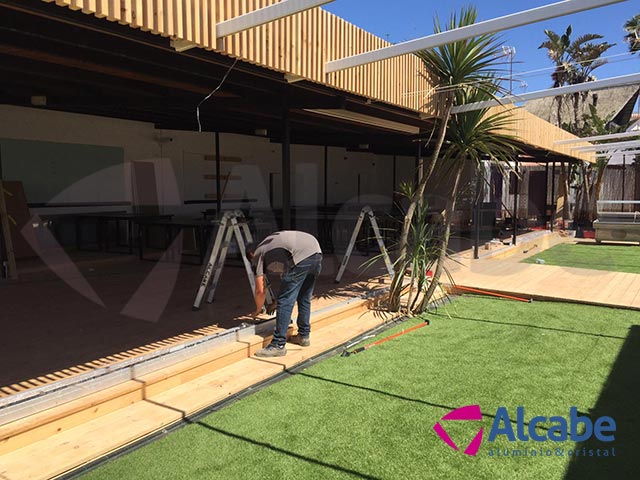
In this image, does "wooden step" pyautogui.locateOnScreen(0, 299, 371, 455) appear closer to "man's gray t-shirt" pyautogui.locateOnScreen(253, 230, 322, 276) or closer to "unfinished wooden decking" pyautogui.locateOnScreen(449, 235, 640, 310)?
"man's gray t-shirt" pyautogui.locateOnScreen(253, 230, 322, 276)

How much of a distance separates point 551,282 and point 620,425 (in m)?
5.14

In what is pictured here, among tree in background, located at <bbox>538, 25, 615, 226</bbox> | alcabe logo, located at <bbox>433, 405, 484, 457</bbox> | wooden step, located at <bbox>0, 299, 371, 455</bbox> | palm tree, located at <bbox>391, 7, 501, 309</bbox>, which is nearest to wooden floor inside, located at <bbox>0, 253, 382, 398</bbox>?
wooden step, located at <bbox>0, 299, 371, 455</bbox>

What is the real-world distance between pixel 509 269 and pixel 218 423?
24.8 ft

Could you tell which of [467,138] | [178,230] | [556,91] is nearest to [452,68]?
[467,138]

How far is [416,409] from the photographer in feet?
12.3

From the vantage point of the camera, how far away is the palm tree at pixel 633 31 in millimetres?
28961

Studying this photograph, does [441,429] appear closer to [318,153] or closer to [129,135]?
[129,135]

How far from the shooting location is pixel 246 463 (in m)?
3.01

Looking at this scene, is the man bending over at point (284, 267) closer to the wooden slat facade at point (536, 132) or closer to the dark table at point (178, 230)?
the dark table at point (178, 230)

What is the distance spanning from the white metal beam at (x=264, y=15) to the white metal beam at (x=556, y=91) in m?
3.62

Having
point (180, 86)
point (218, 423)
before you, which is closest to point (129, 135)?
point (180, 86)

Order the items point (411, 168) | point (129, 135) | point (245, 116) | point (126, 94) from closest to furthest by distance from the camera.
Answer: point (126, 94) → point (245, 116) → point (129, 135) → point (411, 168)

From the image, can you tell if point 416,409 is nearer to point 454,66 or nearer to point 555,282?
point 454,66

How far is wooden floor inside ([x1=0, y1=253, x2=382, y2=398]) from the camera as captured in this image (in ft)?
13.9
